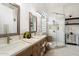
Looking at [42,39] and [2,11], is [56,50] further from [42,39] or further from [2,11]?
[2,11]

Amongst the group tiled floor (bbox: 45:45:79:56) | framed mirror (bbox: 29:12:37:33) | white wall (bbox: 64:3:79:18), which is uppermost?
white wall (bbox: 64:3:79:18)

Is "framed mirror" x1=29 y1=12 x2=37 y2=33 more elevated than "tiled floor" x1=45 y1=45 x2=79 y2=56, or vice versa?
"framed mirror" x1=29 y1=12 x2=37 y2=33

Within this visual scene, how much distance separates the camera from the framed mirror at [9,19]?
1.66 m

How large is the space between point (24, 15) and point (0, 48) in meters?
0.79

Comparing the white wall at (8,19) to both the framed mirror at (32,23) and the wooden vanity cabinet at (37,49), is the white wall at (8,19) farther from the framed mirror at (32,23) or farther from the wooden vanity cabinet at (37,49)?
the wooden vanity cabinet at (37,49)

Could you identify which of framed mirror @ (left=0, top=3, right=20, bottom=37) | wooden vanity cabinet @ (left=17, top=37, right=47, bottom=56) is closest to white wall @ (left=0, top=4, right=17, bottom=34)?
framed mirror @ (left=0, top=3, right=20, bottom=37)

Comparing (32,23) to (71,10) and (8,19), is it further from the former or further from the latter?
(71,10)

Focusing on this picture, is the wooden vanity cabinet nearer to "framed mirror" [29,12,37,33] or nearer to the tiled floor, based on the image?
the tiled floor

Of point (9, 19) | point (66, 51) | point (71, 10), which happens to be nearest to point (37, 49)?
point (66, 51)

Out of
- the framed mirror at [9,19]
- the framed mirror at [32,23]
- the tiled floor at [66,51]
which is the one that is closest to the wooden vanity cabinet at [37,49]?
the tiled floor at [66,51]

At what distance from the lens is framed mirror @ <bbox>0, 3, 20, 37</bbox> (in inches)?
65.3

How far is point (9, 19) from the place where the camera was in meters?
1.78

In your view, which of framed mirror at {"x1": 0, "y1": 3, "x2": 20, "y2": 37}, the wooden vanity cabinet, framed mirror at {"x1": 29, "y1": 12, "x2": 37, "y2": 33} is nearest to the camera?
the wooden vanity cabinet

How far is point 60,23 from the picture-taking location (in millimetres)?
1739
